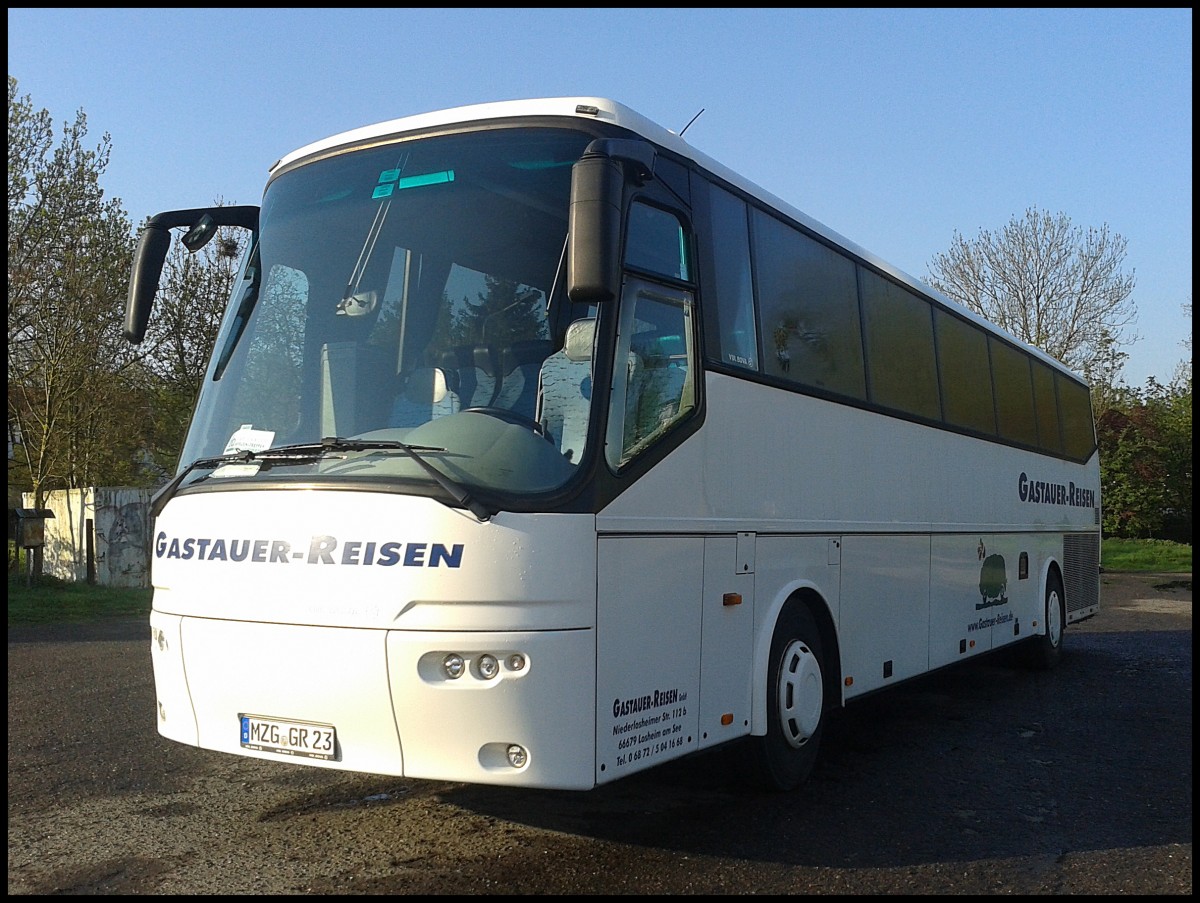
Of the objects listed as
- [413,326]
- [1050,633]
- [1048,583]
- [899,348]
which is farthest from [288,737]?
[1048,583]

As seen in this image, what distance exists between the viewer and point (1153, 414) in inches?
1506

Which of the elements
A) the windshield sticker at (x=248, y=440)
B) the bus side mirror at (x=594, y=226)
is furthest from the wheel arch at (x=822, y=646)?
the windshield sticker at (x=248, y=440)

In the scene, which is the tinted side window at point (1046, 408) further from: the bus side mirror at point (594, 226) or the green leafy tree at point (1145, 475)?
the green leafy tree at point (1145, 475)

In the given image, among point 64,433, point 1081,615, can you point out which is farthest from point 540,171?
point 64,433

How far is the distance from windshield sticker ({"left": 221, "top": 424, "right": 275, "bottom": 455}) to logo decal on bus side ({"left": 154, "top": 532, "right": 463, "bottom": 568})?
457 mm

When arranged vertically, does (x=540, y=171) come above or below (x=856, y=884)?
above

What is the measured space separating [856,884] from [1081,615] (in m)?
10.4

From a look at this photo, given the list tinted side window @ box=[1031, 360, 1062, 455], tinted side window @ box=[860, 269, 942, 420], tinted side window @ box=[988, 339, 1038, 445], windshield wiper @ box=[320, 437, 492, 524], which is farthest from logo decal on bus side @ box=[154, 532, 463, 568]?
tinted side window @ box=[1031, 360, 1062, 455]

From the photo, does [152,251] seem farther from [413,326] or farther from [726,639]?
[726,639]

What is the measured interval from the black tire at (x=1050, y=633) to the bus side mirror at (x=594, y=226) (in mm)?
9657

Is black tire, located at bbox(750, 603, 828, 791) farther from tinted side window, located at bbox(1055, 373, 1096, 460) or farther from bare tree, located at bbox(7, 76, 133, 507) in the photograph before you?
bare tree, located at bbox(7, 76, 133, 507)

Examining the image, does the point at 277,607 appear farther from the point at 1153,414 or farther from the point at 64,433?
the point at 1153,414

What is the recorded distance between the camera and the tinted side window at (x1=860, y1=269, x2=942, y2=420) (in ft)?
29.0

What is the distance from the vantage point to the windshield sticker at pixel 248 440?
5.64 meters
